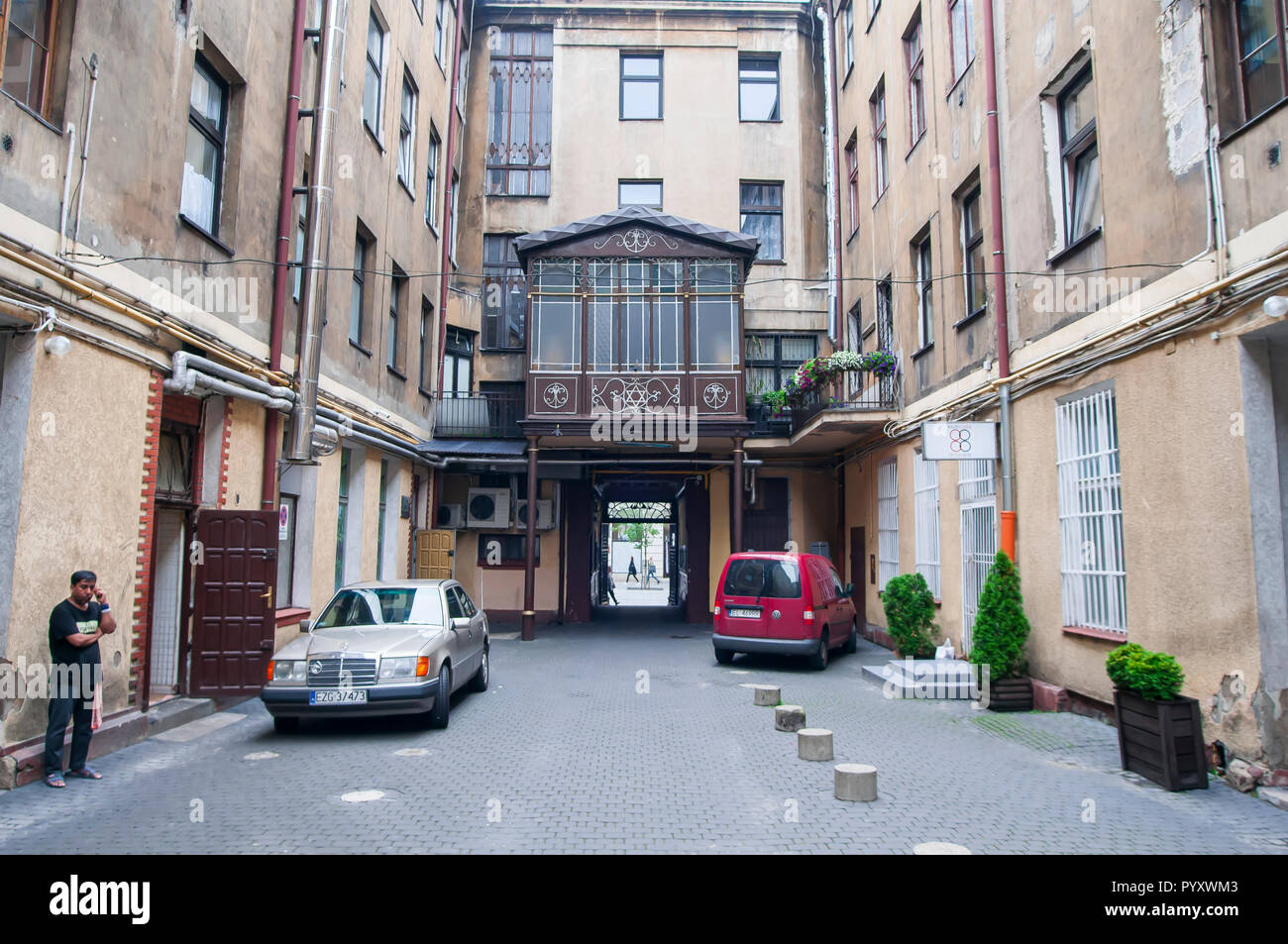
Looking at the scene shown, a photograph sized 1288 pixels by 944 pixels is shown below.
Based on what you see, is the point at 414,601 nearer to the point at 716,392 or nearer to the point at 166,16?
the point at 166,16

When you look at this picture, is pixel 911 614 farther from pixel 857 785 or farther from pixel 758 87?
pixel 758 87

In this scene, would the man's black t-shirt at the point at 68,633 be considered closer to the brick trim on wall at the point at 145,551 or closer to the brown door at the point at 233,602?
the brick trim on wall at the point at 145,551

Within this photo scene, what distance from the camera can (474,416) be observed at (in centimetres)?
2011

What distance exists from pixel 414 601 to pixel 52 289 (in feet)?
15.2

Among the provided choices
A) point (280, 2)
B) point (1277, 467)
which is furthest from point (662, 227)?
point (1277, 467)

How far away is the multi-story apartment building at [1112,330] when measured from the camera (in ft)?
22.0

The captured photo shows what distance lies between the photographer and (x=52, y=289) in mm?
7008

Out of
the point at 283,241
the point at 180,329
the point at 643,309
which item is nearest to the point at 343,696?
the point at 180,329

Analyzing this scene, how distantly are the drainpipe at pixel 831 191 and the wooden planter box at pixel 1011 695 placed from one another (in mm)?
12071

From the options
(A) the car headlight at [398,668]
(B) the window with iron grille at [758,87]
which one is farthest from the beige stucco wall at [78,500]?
(B) the window with iron grille at [758,87]

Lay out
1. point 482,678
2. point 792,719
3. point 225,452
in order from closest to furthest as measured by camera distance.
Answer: point 792,719
point 225,452
point 482,678

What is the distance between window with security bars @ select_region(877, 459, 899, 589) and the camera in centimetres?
1619

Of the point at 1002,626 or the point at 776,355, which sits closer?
the point at 1002,626

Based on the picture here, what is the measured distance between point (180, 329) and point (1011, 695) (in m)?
9.99
